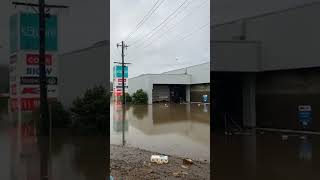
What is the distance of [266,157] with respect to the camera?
25.7 feet

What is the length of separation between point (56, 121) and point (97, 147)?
562mm

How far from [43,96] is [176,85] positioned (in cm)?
4001

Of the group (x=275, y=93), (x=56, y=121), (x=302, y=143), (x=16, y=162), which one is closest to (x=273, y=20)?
(x=275, y=93)

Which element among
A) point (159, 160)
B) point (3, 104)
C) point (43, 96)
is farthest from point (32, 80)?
point (159, 160)

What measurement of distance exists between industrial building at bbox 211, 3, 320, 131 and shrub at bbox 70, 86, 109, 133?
1655 millimetres

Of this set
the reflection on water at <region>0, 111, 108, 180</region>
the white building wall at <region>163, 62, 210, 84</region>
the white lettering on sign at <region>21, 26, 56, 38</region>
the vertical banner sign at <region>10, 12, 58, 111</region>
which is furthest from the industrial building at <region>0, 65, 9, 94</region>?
the white building wall at <region>163, 62, 210, 84</region>

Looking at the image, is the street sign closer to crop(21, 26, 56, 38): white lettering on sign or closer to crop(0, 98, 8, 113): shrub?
crop(0, 98, 8, 113): shrub

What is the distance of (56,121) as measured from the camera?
12.6 feet

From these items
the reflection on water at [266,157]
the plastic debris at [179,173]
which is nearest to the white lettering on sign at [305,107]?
the reflection on water at [266,157]

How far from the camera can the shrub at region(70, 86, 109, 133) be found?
152 inches

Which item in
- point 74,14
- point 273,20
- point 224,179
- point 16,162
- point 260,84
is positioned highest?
point 273,20

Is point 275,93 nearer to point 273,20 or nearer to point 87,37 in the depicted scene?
point 273,20

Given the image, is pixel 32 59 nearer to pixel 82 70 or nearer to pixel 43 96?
pixel 43 96

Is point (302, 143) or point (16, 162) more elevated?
point (16, 162)
